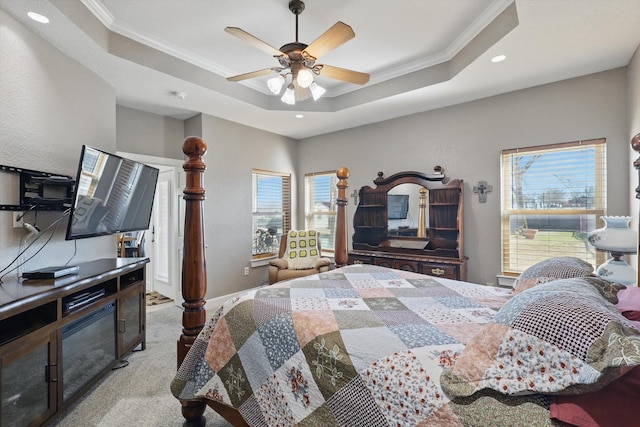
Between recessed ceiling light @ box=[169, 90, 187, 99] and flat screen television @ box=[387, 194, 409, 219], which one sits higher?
recessed ceiling light @ box=[169, 90, 187, 99]

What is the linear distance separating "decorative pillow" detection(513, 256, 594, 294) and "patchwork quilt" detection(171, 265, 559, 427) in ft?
0.58

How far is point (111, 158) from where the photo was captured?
8.16ft

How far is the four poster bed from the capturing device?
841 millimetres

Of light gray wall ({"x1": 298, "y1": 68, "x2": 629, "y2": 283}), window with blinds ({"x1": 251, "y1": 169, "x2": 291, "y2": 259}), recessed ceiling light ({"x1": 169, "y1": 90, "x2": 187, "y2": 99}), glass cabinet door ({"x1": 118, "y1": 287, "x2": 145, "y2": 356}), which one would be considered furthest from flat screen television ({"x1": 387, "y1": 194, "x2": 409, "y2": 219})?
glass cabinet door ({"x1": 118, "y1": 287, "x2": 145, "y2": 356})

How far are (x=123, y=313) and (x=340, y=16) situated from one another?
3.15 meters

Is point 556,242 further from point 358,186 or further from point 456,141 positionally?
point 358,186

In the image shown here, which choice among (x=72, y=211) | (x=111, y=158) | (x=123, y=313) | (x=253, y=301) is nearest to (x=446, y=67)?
(x=253, y=301)

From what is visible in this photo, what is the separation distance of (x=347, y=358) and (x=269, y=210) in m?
4.13

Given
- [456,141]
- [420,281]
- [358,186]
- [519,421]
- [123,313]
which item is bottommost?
[123,313]

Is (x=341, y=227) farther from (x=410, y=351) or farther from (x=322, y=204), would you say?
(x=322, y=204)

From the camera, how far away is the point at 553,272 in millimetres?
1566

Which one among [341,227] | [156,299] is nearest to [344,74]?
[341,227]

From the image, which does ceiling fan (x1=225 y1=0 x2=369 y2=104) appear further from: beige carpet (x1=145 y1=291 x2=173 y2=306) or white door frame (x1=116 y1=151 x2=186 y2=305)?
beige carpet (x1=145 y1=291 x2=173 y2=306)

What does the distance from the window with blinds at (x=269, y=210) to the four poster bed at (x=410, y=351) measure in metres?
3.03
